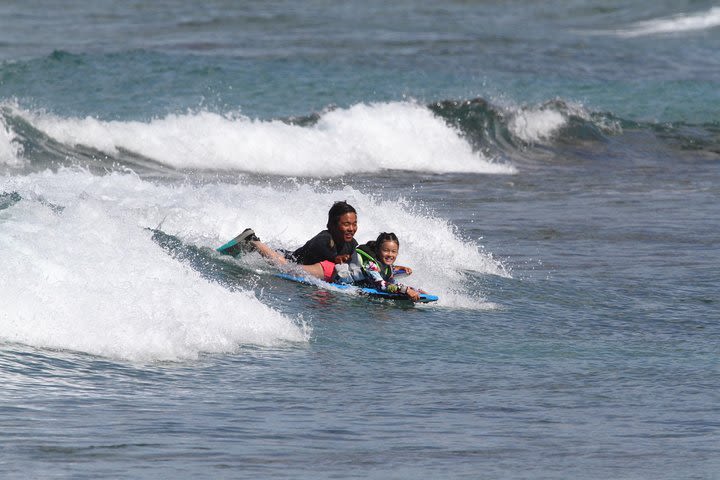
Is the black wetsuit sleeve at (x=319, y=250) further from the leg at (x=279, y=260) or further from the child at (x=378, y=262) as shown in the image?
the child at (x=378, y=262)

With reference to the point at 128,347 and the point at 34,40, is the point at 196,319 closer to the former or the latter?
the point at 128,347

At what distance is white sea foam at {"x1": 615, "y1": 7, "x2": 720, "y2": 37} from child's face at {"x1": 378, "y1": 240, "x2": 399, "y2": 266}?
31.7 metres

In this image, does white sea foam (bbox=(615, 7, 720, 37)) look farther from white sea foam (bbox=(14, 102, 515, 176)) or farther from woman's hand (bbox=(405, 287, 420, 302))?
woman's hand (bbox=(405, 287, 420, 302))

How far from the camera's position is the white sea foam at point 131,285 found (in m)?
10.0

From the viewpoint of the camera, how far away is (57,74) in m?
31.7

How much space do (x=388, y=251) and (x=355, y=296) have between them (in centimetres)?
53

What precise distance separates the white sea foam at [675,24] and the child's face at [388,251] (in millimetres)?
31724

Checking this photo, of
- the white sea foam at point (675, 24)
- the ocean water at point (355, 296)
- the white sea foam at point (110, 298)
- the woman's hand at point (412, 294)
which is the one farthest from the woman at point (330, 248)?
the white sea foam at point (675, 24)

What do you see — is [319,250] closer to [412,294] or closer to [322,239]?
[322,239]

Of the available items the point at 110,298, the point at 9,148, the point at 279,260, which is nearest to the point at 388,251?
the point at 279,260

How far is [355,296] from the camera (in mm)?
12727

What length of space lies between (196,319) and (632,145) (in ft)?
60.2

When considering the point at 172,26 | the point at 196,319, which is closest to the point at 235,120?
the point at 172,26

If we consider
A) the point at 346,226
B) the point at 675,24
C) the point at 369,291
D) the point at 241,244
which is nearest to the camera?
the point at 369,291
